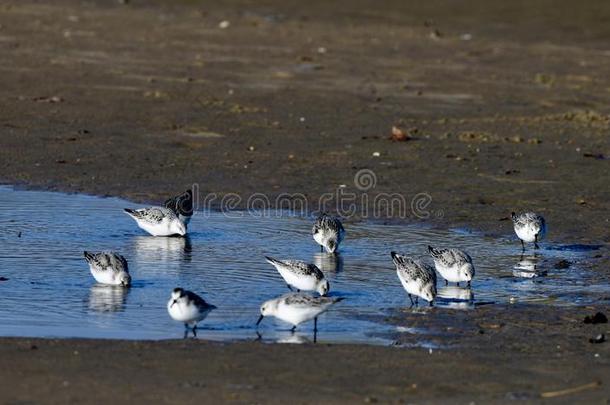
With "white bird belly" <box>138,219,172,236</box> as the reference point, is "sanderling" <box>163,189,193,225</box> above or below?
above

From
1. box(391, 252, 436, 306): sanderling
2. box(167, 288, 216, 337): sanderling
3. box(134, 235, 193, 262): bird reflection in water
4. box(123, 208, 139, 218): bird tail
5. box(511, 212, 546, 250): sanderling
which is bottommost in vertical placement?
box(167, 288, 216, 337): sanderling

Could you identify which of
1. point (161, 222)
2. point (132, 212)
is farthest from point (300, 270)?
point (132, 212)

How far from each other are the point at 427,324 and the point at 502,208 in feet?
19.5

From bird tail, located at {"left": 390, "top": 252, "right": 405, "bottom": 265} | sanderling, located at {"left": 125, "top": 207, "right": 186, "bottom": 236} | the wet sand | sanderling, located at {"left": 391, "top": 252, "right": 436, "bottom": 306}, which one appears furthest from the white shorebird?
sanderling, located at {"left": 125, "top": 207, "right": 186, "bottom": 236}

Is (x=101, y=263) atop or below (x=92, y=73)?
below

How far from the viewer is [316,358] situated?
10.4 m

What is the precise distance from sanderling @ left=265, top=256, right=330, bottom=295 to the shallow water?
22 cm

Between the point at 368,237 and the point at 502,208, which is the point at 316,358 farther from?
the point at 502,208

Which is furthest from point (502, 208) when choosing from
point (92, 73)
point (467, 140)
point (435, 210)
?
point (92, 73)

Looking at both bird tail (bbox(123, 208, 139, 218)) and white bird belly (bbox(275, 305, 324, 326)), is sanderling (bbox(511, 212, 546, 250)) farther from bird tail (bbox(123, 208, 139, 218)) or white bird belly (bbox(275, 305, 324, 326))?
white bird belly (bbox(275, 305, 324, 326))

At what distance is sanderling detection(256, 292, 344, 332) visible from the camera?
36.8ft

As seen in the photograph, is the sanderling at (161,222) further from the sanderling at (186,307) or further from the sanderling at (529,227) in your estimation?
the sanderling at (186,307)

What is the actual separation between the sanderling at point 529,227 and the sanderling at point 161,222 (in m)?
3.74

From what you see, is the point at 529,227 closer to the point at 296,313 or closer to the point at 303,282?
the point at 303,282
